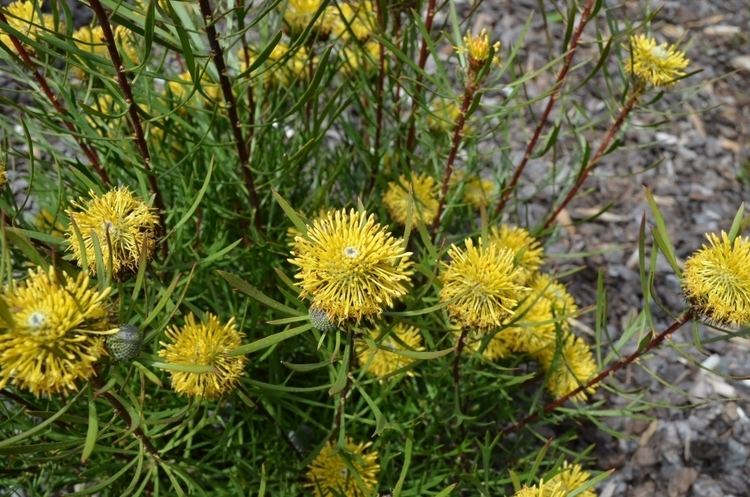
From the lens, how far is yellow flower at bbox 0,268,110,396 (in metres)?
1.22

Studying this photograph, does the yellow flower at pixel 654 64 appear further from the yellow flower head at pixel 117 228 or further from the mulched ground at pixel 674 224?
the yellow flower head at pixel 117 228

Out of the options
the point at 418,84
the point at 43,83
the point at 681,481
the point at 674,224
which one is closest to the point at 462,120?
the point at 418,84

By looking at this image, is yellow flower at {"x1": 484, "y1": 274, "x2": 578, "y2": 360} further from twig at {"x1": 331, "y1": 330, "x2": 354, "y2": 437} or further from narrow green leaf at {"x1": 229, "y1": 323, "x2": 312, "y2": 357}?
narrow green leaf at {"x1": 229, "y1": 323, "x2": 312, "y2": 357}

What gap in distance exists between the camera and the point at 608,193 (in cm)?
403

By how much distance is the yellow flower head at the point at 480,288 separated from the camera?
1.64m

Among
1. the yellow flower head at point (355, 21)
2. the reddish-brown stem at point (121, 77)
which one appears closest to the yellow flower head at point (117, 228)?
the reddish-brown stem at point (121, 77)

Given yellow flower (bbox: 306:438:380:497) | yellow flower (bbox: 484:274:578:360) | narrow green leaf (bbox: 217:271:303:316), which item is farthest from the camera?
yellow flower (bbox: 484:274:578:360)

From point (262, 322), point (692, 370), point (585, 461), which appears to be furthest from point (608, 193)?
point (262, 322)

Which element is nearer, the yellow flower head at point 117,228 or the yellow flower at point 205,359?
the yellow flower head at point 117,228

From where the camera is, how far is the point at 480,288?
1.64 meters

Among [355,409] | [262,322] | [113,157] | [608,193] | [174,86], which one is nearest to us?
[113,157]

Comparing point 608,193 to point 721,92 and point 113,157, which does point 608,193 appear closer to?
point 721,92

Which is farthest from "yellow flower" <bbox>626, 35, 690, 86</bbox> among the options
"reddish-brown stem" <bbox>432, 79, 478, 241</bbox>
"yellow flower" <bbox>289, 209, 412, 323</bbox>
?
"yellow flower" <bbox>289, 209, 412, 323</bbox>

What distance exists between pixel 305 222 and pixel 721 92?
3975 mm
